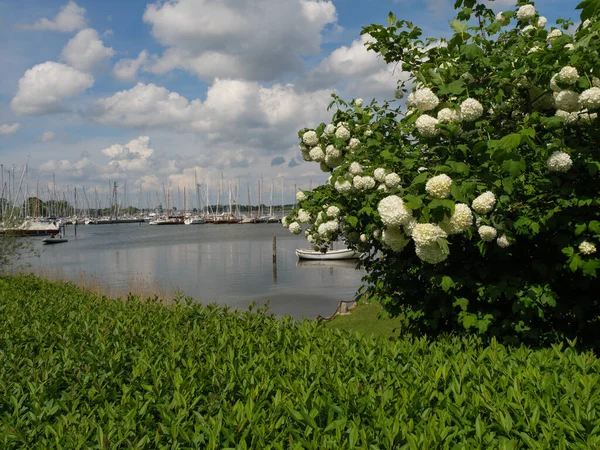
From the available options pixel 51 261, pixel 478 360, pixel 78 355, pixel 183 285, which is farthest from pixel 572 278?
pixel 51 261

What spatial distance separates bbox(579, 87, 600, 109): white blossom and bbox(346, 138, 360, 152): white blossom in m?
2.83

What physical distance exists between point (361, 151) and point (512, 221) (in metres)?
2.05

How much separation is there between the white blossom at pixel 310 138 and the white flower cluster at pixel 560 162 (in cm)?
304

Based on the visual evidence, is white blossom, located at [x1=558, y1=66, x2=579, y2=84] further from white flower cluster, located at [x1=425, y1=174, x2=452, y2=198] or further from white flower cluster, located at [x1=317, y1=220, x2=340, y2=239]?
white flower cluster, located at [x1=317, y1=220, x2=340, y2=239]

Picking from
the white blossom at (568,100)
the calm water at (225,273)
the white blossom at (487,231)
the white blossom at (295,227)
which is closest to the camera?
the white blossom at (568,100)

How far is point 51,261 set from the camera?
49406 mm

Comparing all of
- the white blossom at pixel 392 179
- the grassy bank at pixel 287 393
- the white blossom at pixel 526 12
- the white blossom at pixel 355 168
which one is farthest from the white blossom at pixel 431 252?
the white blossom at pixel 526 12

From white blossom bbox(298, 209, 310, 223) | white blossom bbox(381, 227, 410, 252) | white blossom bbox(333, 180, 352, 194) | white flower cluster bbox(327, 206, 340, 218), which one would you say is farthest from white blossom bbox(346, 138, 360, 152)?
white blossom bbox(381, 227, 410, 252)

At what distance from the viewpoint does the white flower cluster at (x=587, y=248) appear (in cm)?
420

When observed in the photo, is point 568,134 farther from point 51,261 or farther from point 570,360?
point 51,261

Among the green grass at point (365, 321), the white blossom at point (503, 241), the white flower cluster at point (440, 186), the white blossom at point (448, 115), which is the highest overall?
the white blossom at point (448, 115)

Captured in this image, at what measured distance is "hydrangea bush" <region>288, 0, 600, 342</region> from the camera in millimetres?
3852

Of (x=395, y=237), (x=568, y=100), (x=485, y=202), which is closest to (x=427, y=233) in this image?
(x=395, y=237)

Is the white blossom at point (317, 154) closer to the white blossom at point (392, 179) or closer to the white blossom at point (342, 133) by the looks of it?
the white blossom at point (342, 133)
